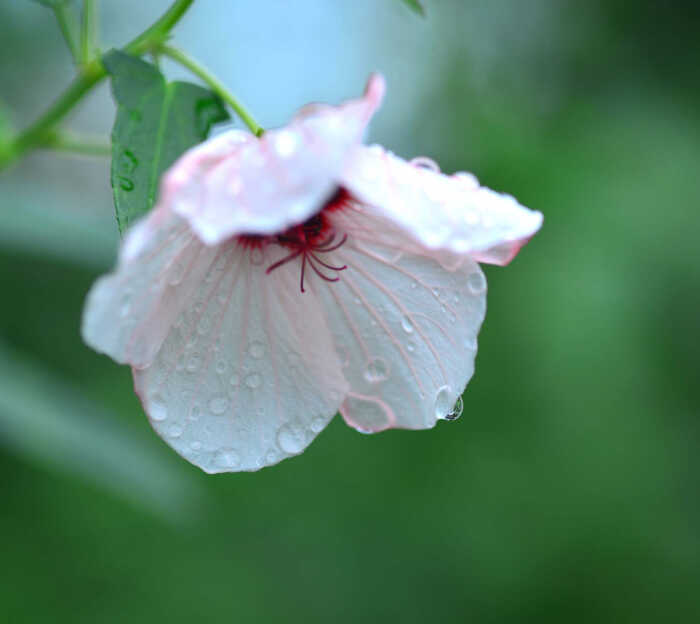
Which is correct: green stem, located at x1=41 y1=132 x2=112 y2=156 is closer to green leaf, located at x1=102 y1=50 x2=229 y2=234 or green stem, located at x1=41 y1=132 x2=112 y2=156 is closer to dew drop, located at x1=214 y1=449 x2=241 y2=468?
green leaf, located at x1=102 y1=50 x2=229 y2=234

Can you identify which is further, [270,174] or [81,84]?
[81,84]

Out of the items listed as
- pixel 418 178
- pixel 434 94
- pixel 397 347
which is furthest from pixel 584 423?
pixel 418 178

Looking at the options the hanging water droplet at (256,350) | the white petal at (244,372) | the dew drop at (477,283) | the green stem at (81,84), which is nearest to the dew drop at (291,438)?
the white petal at (244,372)

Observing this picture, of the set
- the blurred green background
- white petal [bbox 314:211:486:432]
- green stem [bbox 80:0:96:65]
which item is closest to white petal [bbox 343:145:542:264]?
white petal [bbox 314:211:486:432]

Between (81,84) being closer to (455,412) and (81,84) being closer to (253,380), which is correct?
(253,380)

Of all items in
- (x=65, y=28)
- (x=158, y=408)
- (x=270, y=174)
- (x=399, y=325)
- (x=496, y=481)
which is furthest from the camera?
(x=496, y=481)

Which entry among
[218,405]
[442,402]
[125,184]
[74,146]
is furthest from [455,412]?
[74,146]

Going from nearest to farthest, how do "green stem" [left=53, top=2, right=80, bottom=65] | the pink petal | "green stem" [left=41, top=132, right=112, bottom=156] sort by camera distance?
1. the pink petal
2. "green stem" [left=53, top=2, right=80, bottom=65]
3. "green stem" [left=41, top=132, right=112, bottom=156]
